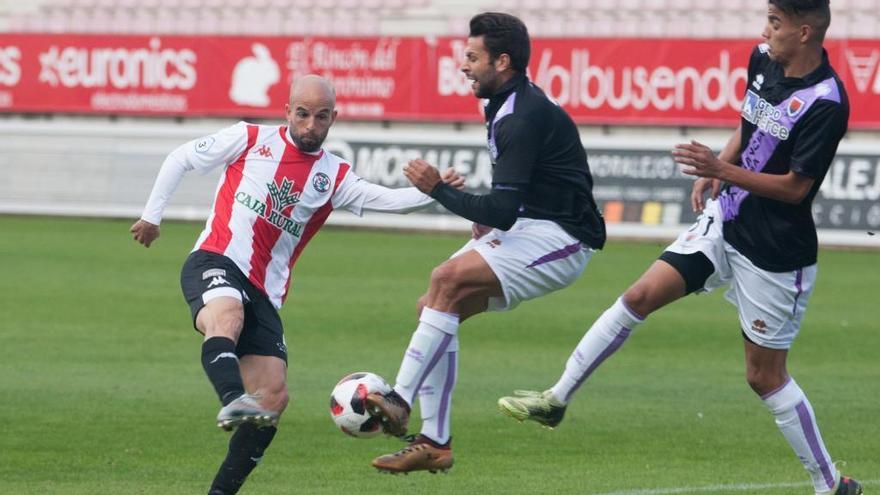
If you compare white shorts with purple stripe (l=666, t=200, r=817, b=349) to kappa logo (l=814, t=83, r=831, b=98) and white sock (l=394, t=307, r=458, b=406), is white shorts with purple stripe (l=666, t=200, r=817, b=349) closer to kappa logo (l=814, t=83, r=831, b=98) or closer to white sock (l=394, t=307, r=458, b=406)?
kappa logo (l=814, t=83, r=831, b=98)

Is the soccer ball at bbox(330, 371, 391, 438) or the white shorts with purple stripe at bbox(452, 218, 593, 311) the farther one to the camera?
the white shorts with purple stripe at bbox(452, 218, 593, 311)

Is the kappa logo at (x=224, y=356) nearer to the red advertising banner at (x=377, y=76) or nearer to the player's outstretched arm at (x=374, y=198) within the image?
the player's outstretched arm at (x=374, y=198)

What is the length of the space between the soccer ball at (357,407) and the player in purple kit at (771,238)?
68 centimetres

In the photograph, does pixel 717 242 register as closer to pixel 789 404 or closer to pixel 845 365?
pixel 789 404

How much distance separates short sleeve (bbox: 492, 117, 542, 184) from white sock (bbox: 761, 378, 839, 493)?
1551 mm

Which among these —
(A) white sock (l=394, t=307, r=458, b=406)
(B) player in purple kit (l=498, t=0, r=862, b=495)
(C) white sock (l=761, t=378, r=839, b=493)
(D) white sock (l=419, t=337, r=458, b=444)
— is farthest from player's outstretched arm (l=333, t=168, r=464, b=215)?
(C) white sock (l=761, t=378, r=839, b=493)

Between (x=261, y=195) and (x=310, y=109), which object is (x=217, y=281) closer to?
(x=261, y=195)

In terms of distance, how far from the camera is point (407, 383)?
7.47 meters

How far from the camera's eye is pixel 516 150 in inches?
289

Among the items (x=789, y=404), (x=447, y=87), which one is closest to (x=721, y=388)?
(x=789, y=404)

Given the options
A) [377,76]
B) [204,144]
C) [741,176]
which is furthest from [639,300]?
[377,76]

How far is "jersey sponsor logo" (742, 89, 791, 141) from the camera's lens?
7340 millimetres

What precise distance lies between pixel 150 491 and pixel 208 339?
1.13 meters

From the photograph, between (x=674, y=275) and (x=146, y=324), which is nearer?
(x=674, y=275)
